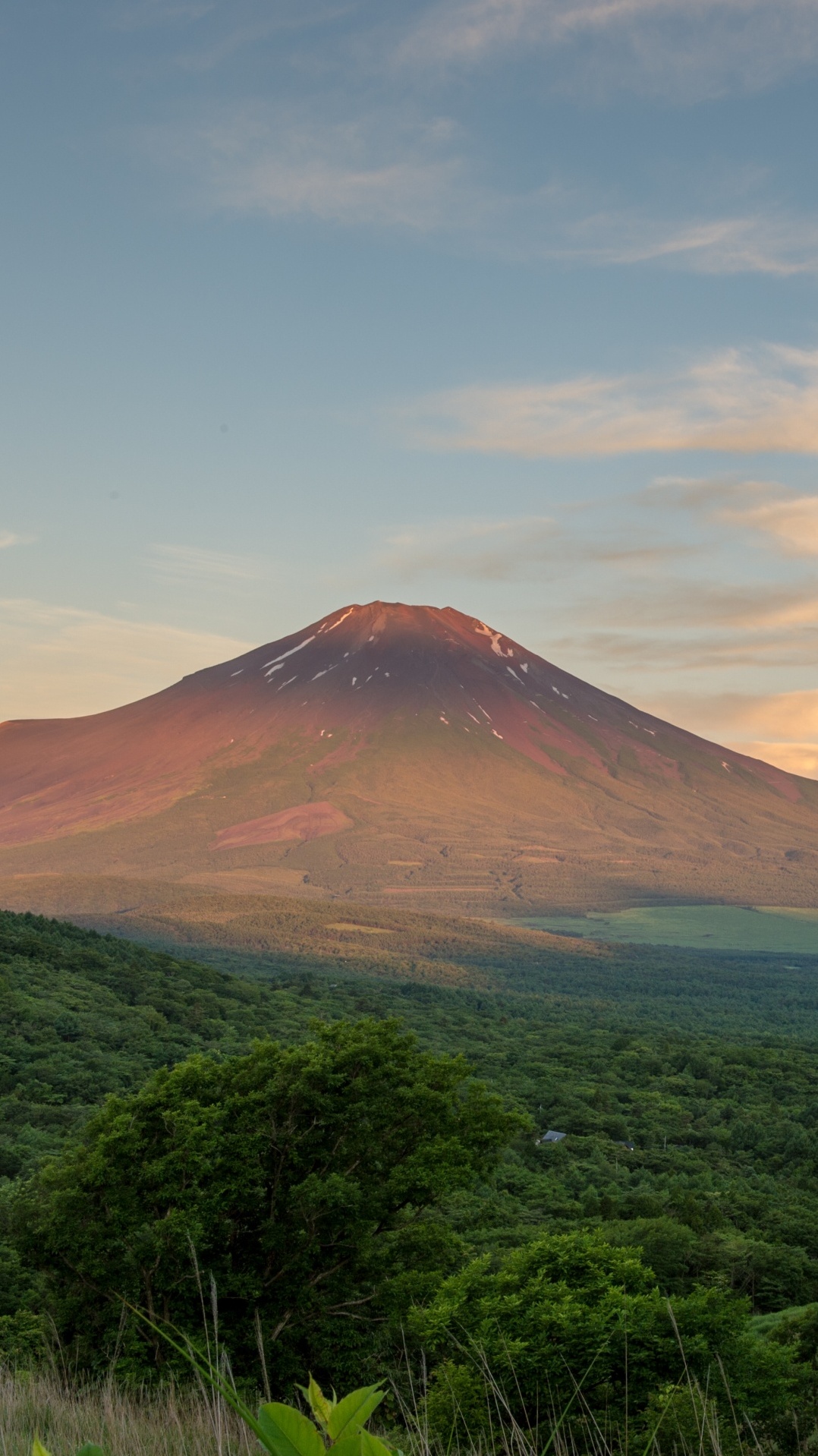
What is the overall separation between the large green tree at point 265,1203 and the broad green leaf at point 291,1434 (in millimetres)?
15505

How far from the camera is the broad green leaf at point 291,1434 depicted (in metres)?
1.38

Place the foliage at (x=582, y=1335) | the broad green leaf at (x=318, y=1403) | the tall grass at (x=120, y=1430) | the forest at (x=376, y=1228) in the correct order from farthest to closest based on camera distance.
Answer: the forest at (x=376, y=1228)
the foliage at (x=582, y=1335)
the tall grass at (x=120, y=1430)
the broad green leaf at (x=318, y=1403)

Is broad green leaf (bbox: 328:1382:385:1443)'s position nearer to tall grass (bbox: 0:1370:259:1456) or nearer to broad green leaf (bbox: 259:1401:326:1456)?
broad green leaf (bbox: 259:1401:326:1456)

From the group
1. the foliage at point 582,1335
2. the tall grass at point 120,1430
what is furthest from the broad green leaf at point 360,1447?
the foliage at point 582,1335

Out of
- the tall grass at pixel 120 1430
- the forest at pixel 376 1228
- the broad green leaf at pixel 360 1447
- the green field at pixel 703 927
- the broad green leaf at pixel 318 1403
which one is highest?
the broad green leaf at pixel 360 1447

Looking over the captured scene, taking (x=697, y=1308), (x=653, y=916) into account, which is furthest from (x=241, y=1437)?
(x=653, y=916)

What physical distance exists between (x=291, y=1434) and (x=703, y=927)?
620 feet

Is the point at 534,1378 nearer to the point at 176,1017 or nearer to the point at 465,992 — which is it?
the point at 176,1017

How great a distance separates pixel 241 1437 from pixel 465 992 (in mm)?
104695

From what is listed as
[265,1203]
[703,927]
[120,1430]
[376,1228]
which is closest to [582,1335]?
[265,1203]

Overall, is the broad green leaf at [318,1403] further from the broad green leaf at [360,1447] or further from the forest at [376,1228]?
the forest at [376,1228]

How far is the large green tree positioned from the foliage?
1915mm

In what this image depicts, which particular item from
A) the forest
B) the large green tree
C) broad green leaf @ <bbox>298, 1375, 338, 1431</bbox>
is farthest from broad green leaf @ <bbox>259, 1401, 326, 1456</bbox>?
the large green tree

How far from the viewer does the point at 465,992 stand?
10462cm
